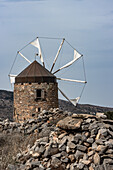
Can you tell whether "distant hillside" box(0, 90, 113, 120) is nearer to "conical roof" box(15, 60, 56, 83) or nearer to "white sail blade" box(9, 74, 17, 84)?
"white sail blade" box(9, 74, 17, 84)

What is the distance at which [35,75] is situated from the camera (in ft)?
57.4

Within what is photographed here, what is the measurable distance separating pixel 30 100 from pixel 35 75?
1.49 metres

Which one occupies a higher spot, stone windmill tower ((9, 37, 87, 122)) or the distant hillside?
stone windmill tower ((9, 37, 87, 122))

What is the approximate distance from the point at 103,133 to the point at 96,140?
1.09ft

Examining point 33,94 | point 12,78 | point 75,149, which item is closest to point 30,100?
point 33,94

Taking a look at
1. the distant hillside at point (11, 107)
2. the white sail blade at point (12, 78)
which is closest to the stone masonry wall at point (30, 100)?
the white sail blade at point (12, 78)

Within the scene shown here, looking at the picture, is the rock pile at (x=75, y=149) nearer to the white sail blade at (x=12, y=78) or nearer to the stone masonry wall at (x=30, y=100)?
the stone masonry wall at (x=30, y=100)

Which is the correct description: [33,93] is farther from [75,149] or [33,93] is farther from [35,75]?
[75,149]

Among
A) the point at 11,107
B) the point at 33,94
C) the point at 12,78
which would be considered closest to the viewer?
the point at 33,94

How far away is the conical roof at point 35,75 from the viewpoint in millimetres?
17406

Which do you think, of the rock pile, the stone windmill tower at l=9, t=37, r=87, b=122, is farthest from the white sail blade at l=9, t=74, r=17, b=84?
the rock pile

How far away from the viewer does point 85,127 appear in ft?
34.5

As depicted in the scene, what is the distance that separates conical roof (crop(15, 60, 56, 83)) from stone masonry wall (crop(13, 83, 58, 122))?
242 mm

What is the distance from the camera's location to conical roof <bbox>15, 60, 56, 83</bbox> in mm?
17406
